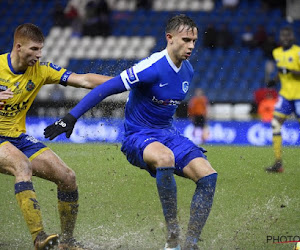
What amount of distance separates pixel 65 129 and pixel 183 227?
167 centimetres

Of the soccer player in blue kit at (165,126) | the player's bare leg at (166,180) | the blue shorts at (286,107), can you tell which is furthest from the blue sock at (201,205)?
the blue shorts at (286,107)

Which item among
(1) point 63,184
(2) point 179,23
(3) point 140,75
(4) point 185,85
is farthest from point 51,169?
(2) point 179,23

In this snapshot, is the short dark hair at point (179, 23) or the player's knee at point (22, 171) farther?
the short dark hair at point (179, 23)

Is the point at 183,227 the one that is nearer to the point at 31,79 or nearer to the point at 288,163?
the point at 31,79

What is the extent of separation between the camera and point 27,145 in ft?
17.7

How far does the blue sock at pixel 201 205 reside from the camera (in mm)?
4988

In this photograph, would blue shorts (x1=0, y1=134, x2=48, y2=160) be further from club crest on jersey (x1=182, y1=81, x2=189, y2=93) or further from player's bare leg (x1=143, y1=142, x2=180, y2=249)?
club crest on jersey (x1=182, y1=81, x2=189, y2=93)

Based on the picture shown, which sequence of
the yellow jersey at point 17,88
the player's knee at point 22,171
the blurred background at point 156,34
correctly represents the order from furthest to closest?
1. the blurred background at point 156,34
2. the yellow jersey at point 17,88
3. the player's knee at point 22,171

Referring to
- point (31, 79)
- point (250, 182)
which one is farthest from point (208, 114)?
point (31, 79)

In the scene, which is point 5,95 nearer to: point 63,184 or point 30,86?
point 30,86

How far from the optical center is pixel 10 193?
25.3 feet

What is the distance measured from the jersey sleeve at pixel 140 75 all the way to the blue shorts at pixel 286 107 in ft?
16.8

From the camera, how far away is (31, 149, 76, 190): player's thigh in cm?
530

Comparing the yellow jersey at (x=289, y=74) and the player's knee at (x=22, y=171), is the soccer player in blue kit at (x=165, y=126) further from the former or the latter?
the yellow jersey at (x=289, y=74)
